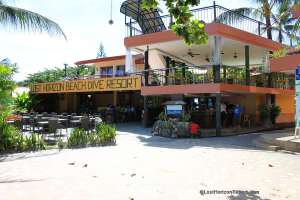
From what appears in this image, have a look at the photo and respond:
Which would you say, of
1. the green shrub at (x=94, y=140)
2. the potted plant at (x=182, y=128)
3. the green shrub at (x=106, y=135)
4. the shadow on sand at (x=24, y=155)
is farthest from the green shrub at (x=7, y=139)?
the potted plant at (x=182, y=128)

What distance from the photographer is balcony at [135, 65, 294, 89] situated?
18.7m

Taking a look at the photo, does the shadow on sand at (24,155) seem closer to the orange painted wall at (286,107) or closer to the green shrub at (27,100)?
the orange painted wall at (286,107)

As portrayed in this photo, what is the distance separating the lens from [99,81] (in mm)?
23828

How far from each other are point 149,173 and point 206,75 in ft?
34.6

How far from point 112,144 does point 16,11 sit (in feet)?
17.7

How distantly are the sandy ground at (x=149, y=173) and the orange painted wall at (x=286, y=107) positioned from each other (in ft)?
38.8

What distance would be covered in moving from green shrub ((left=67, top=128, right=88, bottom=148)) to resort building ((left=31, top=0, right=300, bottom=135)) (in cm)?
633

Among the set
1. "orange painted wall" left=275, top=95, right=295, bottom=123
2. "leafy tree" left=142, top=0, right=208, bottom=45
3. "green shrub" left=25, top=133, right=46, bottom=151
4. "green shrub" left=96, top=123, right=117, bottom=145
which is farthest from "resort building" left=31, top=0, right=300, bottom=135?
"leafy tree" left=142, top=0, right=208, bottom=45

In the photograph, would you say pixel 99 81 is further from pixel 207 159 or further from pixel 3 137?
pixel 207 159

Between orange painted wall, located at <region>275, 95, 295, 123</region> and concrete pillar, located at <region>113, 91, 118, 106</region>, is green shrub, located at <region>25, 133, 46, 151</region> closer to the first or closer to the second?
orange painted wall, located at <region>275, 95, 295, 123</region>

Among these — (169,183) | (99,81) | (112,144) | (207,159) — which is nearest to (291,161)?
(207,159)

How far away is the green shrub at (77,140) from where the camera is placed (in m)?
13.0

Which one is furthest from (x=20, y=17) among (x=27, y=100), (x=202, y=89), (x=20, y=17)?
(x=27, y=100)

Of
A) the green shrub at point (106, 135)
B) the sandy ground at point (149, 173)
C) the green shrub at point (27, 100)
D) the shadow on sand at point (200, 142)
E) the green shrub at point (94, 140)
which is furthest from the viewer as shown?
the green shrub at point (27, 100)
